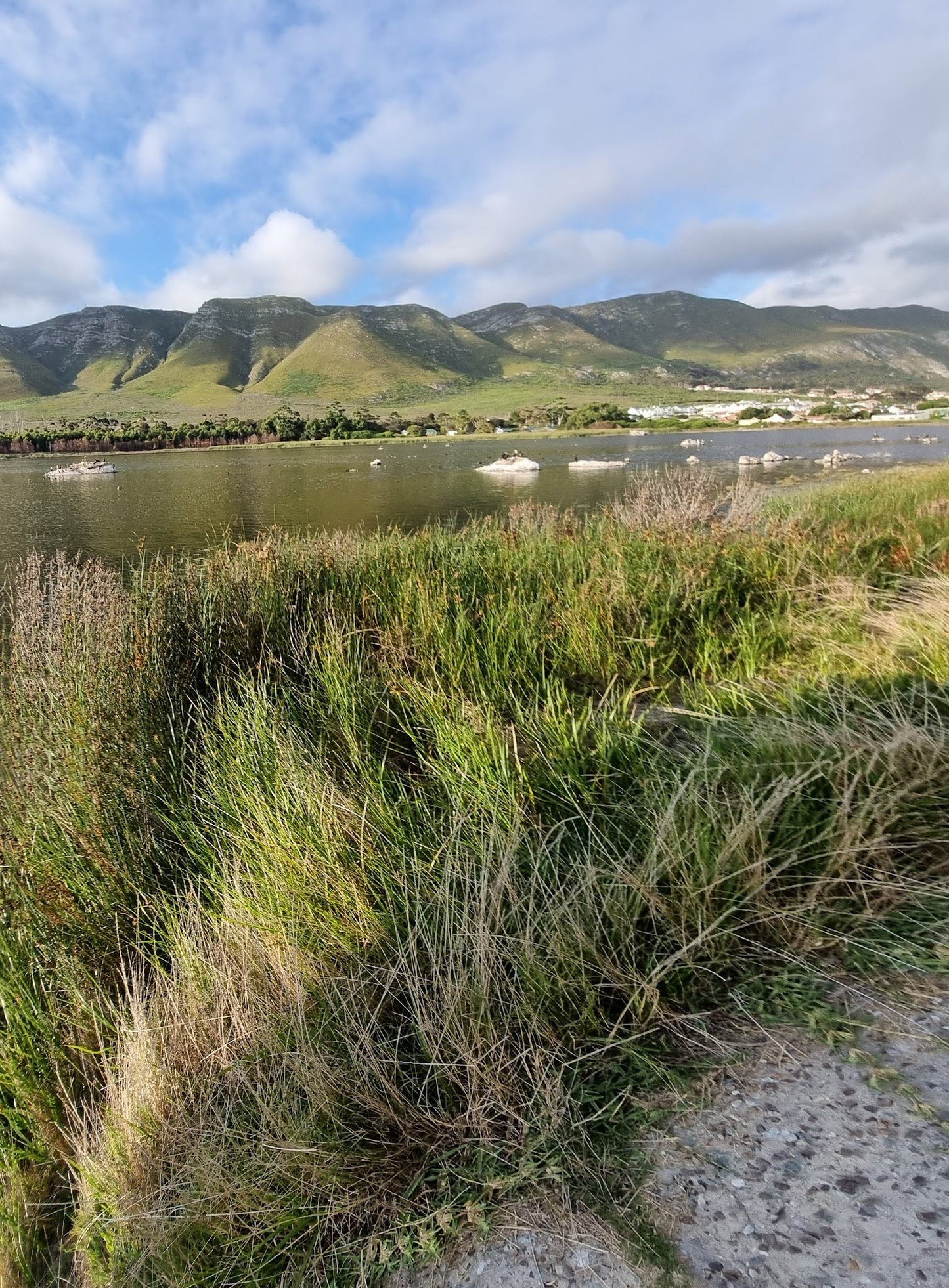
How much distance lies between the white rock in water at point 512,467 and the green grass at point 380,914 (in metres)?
37.4

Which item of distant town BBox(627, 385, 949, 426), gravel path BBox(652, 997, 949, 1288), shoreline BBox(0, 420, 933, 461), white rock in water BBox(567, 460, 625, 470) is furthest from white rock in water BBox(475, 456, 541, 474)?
distant town BBox(627, 385, 949, 426)

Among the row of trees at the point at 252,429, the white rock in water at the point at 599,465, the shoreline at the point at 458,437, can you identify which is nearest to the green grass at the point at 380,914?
the white rock in water at the point at 599,465

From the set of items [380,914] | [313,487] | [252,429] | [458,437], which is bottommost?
[380,914]

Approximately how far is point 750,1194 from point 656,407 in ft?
441

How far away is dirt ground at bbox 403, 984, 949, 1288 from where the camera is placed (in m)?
1.34

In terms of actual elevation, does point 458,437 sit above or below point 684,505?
above

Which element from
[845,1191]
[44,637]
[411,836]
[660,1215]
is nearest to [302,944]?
[411,836]

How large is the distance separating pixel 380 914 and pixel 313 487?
1407 inches

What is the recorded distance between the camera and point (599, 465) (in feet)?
135

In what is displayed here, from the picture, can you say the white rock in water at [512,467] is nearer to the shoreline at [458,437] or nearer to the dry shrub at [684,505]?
the dry shrub at [684,505]

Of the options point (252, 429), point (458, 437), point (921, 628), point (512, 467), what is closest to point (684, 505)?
point (921, 628)

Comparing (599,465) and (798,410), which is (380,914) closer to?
(599,465)

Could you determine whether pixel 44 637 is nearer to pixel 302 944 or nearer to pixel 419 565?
pixel 302 944

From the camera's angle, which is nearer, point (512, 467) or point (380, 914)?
point (380, 914)
